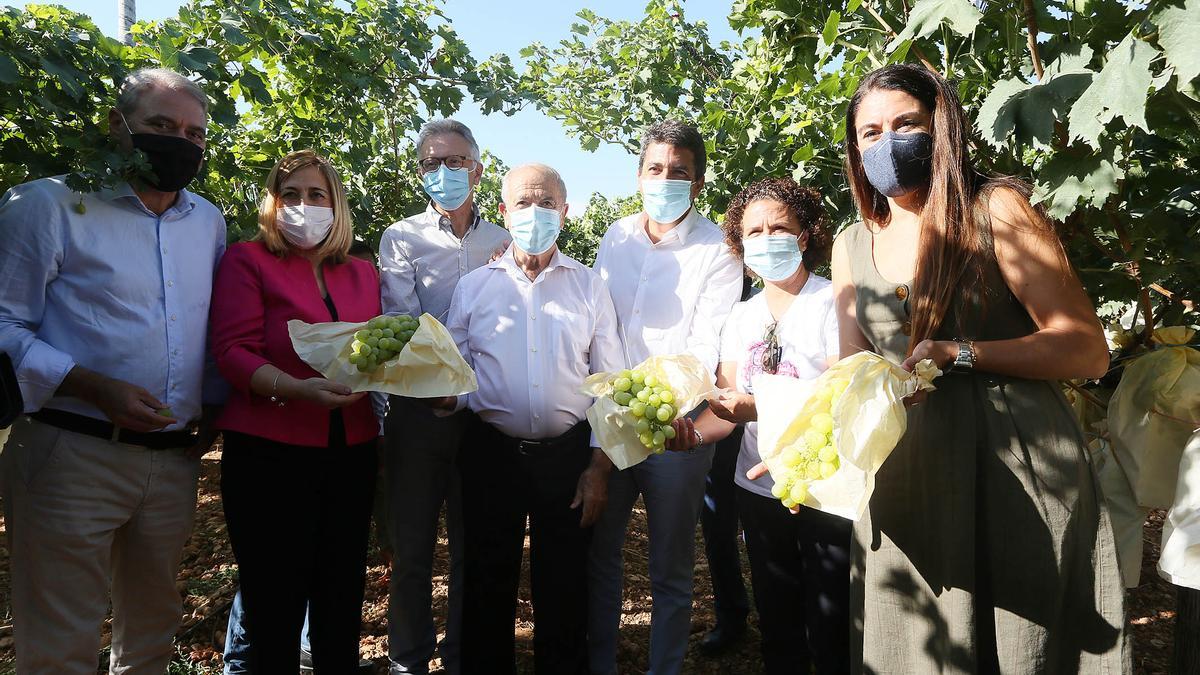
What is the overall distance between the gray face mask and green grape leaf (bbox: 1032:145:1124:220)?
0.98ft

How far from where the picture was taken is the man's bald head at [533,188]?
9.93 ft

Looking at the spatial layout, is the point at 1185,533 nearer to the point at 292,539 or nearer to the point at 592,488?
the point at 592,488

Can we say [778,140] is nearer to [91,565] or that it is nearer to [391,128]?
[391,128]

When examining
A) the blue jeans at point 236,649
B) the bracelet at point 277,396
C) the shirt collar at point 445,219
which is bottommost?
the blue jeans at point 236,649

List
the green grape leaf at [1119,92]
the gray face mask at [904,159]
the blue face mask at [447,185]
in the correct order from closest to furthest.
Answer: the green grape leaf at [1119,92] → the gray face mask at [904,159] → the blue face mask at [447,185]

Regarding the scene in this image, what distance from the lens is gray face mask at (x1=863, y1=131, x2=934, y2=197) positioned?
6.73 feet

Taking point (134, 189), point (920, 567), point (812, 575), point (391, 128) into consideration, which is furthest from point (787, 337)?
point (391, 128)

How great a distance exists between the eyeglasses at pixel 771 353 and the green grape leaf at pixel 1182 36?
151cm

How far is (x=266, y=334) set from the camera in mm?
2740

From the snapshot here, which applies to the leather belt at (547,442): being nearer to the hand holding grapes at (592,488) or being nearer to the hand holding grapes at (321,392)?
the hand holding grapes at (592,488)

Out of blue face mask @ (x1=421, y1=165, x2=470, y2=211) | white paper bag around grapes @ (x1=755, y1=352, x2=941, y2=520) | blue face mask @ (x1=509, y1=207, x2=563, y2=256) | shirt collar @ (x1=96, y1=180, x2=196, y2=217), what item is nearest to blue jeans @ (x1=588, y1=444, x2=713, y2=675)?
blue face mask @ (x1=509, y1=207, x2=563, y2=256)

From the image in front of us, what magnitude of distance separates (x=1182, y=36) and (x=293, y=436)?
2784mm

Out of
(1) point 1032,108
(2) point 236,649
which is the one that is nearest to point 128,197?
(2) point 236,649

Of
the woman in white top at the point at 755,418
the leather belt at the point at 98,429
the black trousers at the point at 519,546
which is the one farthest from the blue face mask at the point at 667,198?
the leather belt at the point at 98,429
